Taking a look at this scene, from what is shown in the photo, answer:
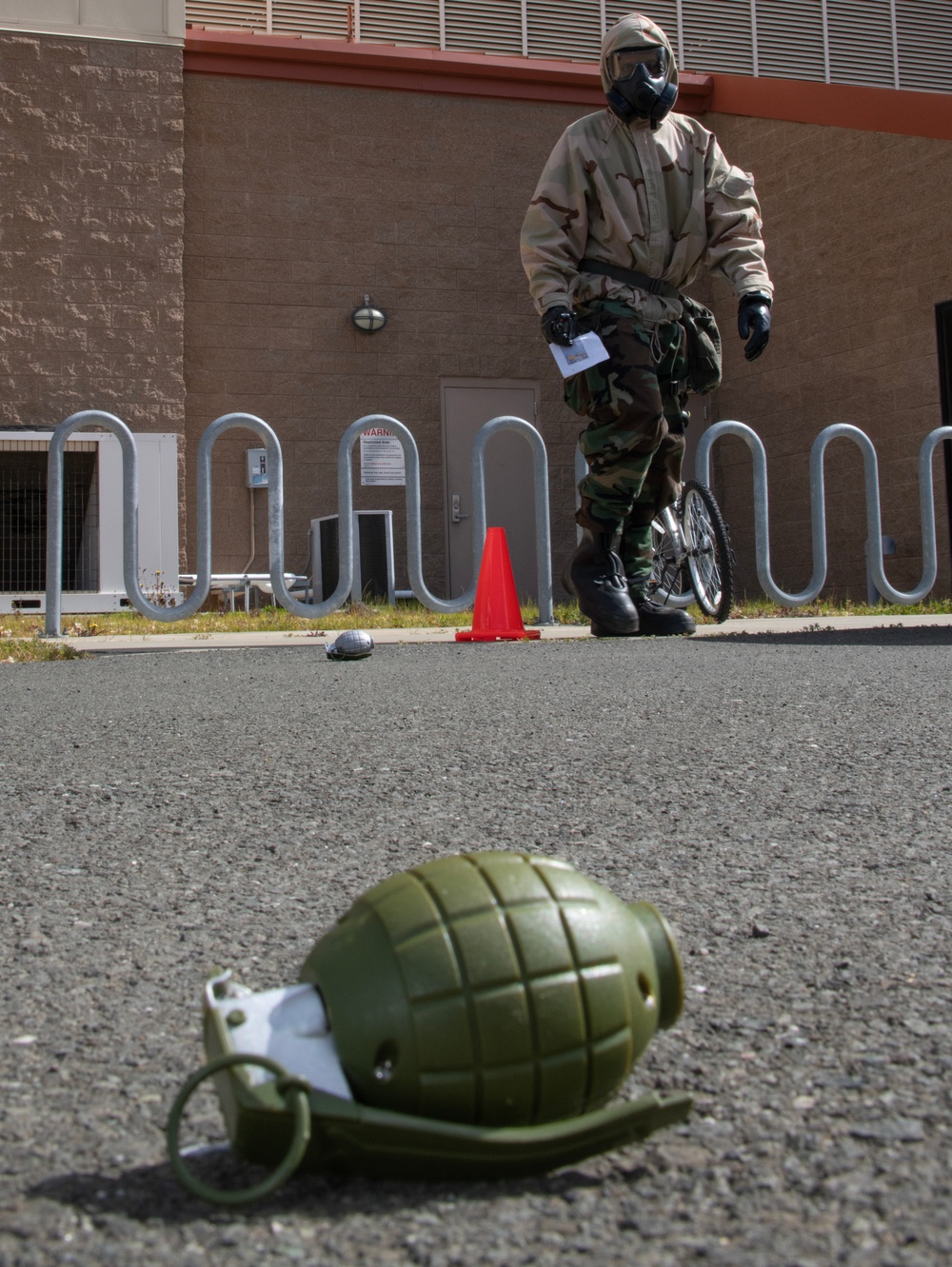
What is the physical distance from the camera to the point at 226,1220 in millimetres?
878

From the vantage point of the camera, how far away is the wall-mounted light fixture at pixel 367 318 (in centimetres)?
1200

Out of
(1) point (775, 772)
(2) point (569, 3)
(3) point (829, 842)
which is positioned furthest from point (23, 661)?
(2) point (569, 3)

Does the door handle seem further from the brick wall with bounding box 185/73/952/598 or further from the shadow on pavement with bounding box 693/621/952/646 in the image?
the shadow on pavement with bounding box 693/621/952/646

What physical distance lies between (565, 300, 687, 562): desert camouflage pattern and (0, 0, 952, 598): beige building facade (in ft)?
19.9

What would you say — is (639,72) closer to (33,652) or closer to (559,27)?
(33,652)

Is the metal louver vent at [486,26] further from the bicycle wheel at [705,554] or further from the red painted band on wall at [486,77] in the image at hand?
the bicycle wheel at [705,554]

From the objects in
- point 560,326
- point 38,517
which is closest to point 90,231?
point 38,517

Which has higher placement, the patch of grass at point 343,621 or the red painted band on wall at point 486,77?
the red painted band on wall at point 486,77

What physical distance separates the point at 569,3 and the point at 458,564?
224 inches

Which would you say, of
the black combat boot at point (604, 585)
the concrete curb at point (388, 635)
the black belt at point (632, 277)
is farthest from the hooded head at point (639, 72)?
the concrete curb at point (388, 635)

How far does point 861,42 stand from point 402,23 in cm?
493

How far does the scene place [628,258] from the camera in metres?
5.15

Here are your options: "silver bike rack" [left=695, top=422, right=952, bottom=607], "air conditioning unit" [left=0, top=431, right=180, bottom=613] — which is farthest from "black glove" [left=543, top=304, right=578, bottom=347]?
"air conditioning unit" [left=0, top=431, right=180, bottom=613]

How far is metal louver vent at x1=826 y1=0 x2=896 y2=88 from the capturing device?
531 inches
